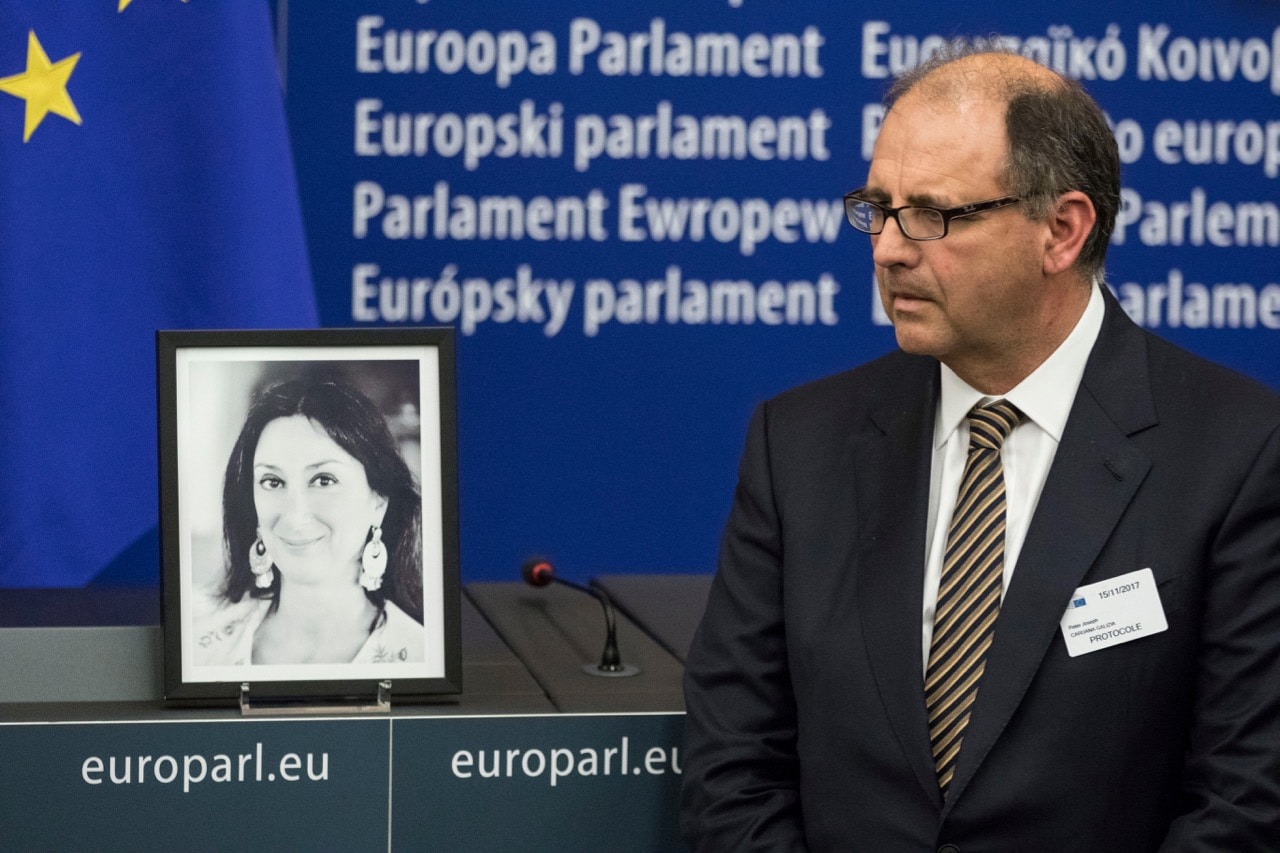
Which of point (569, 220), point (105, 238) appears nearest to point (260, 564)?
point (105, 238)

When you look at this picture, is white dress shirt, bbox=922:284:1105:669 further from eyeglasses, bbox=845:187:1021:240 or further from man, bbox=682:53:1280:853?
eyeglasses, bbox=845:187:1021:240

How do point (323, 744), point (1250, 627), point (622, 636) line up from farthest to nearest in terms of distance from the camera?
point (622, 636), point (323, 744), point (1250, 627)

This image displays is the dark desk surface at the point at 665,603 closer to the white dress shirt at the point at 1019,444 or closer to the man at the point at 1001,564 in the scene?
the man at the point at 1001,564

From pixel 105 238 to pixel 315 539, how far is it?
1714 millimetres

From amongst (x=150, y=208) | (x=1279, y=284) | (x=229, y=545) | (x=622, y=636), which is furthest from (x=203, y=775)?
(x=1279, y=284)

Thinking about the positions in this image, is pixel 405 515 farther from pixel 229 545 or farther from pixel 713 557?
pixel 713 557

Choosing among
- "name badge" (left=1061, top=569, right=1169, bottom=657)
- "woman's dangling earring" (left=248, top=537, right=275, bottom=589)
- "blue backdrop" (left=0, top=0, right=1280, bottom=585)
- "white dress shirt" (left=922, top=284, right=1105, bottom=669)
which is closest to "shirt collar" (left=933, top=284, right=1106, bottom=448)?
"white dress shirt" (left=922, top=284, right=1105, bottom=669)

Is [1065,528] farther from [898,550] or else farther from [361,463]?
[361,463]

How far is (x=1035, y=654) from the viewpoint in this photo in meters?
1.52

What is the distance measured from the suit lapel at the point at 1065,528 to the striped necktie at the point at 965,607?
3cm

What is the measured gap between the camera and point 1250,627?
1.49 metres

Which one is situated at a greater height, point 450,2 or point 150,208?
point 450,2

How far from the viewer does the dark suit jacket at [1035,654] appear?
4.95 feet

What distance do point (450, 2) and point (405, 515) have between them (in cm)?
197
